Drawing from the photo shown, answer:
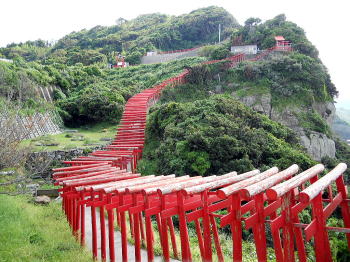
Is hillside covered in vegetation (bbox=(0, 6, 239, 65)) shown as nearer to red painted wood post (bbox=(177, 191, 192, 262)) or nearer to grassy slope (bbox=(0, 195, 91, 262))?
grassy slope (bbox=(0, 195, 91, 262))

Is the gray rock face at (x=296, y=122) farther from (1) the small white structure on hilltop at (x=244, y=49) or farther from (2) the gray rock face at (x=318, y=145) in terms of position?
(1) the small white structure on hilltop at (x=244, y=49)

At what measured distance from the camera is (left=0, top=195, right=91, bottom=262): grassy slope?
20.1 feet

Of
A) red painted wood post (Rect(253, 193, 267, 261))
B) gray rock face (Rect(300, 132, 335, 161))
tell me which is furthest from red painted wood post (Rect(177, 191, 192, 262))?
gray rock face (Rect(300, 132, 335, 161))

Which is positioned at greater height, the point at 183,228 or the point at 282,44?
the point at 282,44

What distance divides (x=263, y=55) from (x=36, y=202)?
22335mm

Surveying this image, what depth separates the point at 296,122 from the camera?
2027cm

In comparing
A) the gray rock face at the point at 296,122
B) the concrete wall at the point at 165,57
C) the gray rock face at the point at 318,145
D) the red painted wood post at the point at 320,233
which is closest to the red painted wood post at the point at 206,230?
the red painted wood post at the point at 320,233

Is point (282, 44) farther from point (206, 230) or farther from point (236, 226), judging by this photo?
point (236, 226)

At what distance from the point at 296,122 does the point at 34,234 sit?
16.8m

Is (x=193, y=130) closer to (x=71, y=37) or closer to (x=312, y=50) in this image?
(x=312, y=50)

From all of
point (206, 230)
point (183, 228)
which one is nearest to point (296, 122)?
point (183, 228)

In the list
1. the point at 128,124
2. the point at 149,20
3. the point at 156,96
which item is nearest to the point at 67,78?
the point at 156,96

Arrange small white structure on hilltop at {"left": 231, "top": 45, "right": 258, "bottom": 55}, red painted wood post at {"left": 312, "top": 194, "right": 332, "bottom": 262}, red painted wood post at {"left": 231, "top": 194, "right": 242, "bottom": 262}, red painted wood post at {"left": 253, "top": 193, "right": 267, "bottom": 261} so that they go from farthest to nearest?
small white structure on hilltop at {"left": 231, "top": 45, "right": 258, "bottom": 55} < red painted wood post at {"left": 231, "top": 194, "right": 242, "bottom": 262} < red painted wood post at {"left": 253, "top": 193, "right": 267, "bottom": 261} < red painted wood post at {"left": 312, "top": 194, "right": 332, "bottom": 262}

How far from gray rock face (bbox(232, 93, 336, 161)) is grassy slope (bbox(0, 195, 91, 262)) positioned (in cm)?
1429
